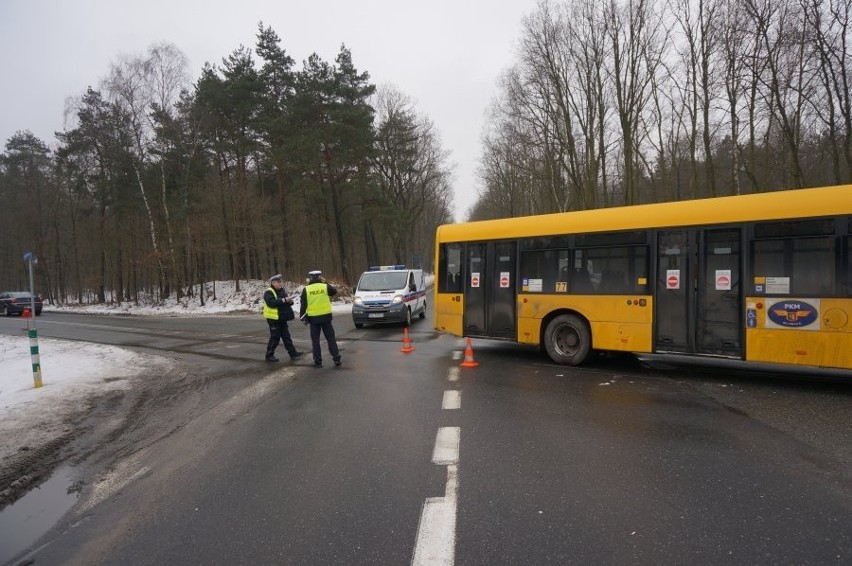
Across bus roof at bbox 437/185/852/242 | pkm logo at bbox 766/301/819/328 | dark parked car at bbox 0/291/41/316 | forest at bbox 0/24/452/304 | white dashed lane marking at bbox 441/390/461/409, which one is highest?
forest at bbox 0/24/452/304

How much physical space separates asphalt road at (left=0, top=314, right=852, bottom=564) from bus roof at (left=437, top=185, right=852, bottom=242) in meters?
2.50

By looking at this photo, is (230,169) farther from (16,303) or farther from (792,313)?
(792,313)

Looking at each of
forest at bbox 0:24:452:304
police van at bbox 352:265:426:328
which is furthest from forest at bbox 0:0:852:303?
police van at bbox 352:265:426:328

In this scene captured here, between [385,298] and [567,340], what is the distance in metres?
7.89

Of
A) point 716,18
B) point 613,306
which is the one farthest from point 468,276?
point 716,18

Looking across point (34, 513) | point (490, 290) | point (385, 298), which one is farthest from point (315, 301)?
point (385, 298)

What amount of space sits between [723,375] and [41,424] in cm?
987

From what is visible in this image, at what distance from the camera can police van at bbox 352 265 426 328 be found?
15664 mm

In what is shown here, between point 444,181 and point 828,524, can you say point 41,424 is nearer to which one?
point 828,524

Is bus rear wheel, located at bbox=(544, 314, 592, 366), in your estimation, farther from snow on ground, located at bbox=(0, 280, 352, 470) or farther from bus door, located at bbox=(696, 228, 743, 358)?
snow on ground, located at bbox=(0, 280, 352, 470)

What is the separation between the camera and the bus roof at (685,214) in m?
6.62

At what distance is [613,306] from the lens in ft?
27.1

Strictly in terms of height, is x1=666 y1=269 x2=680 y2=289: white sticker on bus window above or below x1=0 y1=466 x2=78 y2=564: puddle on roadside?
above

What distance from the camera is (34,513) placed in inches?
155
